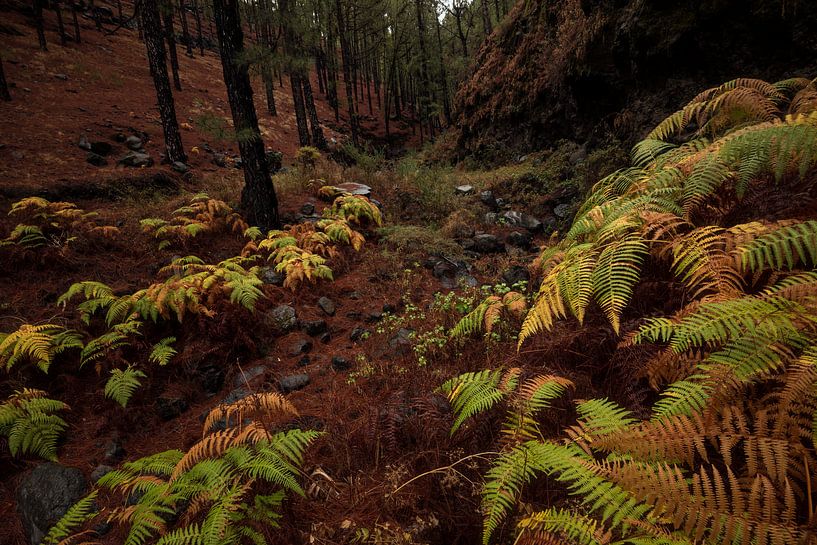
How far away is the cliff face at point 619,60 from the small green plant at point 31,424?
32.6 ft

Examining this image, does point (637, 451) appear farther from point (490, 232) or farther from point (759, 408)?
point (490, 232)

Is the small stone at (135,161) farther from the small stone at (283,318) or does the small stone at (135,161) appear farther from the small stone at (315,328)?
the small stone at (315,328)

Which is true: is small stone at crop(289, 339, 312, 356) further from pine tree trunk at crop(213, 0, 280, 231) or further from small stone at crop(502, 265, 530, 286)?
pine tree trunk at crop(213, 0, 280, 231)

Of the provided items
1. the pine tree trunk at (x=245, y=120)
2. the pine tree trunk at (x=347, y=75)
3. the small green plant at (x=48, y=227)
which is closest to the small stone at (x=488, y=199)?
the pine tree trunk at (x=245, y=120)

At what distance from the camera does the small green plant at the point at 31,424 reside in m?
3.07

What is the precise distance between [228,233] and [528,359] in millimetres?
6386

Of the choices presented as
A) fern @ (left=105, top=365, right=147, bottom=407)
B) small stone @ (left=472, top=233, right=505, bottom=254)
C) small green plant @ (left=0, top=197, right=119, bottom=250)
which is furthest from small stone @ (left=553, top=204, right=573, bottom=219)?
small green plant @ (left=0, top=197, right=119, bottom=250)

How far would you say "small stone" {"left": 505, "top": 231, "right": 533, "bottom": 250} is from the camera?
6715 mm

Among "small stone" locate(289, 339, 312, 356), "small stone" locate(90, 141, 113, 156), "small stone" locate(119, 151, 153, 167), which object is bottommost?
"small stone" locate(289, 339, 312, 356)

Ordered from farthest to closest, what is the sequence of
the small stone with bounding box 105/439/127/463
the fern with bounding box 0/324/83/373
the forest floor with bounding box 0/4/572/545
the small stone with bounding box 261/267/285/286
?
the small stone with bounding box 261/267/285/286
the fern with bounding box 0/324/83/373
the small stone with bounding box 105/439/127/463
the forest floor with bounding box 0/4/572/545

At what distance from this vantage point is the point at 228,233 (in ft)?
23.1

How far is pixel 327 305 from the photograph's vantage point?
199 inches

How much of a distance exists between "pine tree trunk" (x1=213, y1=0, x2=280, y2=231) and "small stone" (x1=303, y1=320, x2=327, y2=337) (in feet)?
10.5

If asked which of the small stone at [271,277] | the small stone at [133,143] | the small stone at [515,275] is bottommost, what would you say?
the small stone at [515,275]
